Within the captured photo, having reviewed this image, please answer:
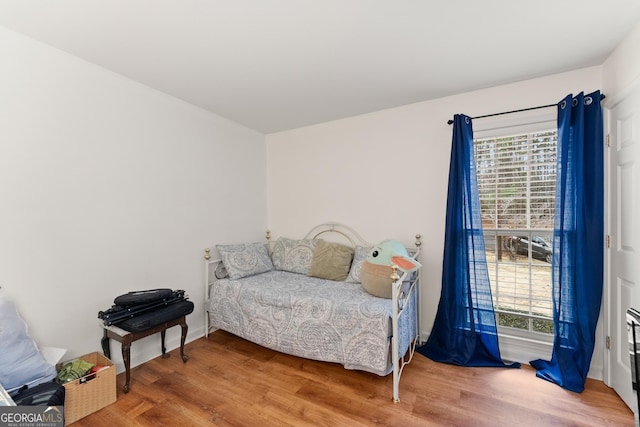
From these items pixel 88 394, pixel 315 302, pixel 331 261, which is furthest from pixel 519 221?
pixel 88 394

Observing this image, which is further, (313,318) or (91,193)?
(313,318)

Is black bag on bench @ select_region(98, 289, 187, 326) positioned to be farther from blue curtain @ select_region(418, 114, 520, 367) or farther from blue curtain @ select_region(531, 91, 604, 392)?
blue curtain @ select_region(531, 91, 604, 392)

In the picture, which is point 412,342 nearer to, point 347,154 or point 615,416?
point 615,416

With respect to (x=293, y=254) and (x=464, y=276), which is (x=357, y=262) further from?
(x=464, y=276)

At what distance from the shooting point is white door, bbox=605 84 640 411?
178cm

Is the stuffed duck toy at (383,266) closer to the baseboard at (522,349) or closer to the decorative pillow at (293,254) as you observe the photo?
the decorative pillow at (293,254)

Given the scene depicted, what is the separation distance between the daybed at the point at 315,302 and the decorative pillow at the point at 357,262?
0.03 ft

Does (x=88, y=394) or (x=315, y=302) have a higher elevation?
(x=315, y=302)

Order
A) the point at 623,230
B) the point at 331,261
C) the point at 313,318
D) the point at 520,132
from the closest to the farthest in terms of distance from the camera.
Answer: the point at 623,230
the point at 313,318
the point at 520,132
the point at 331,261

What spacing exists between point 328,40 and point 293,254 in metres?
2.28

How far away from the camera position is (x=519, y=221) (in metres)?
2.46

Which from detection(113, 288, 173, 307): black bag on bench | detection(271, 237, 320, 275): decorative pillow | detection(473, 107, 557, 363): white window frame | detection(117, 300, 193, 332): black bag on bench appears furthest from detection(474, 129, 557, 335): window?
detection(113, 288, 173, 307): black bag on bench

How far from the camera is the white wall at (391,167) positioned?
252 cm

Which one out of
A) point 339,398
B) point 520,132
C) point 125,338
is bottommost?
point 339,398
